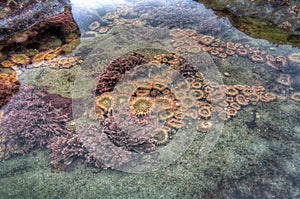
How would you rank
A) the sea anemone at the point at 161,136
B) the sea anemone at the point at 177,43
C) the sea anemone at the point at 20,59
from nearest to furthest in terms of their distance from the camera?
1. the sea anemone at the point at 161,136
2. the sea anemone at the point at 20,59
3. the sea anemone at the point at 177,43

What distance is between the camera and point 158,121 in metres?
5.11

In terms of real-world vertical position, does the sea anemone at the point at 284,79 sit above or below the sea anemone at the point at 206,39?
below

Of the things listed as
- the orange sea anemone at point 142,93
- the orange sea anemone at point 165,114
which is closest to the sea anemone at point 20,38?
the orange sea anemone at point 142,93

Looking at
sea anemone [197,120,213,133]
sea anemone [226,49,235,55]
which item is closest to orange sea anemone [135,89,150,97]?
sea anemone [197,120,213,133]

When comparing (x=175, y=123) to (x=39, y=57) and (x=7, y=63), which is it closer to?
(x=39, y=57)

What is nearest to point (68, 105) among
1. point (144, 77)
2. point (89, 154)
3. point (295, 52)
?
point (89, 154)

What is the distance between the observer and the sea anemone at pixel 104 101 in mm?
5442

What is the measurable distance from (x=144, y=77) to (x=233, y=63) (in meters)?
2.46

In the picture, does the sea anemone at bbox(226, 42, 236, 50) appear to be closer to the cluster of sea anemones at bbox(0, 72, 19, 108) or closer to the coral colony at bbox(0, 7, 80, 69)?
the coral colony at bbox(0, 7, 80, 69)

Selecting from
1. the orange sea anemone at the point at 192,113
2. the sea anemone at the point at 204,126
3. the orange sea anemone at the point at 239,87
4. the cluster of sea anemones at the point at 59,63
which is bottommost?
the sea anemone at the point at 204,126

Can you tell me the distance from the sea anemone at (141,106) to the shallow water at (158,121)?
0.07 ft

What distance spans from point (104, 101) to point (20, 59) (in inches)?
134

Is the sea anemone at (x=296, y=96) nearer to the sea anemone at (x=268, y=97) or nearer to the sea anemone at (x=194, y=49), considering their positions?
the sea anemone at (x=268, y=97)

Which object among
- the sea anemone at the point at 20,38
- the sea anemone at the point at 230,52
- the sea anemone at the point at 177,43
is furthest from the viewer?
the sea anemone at the point at 20,38
